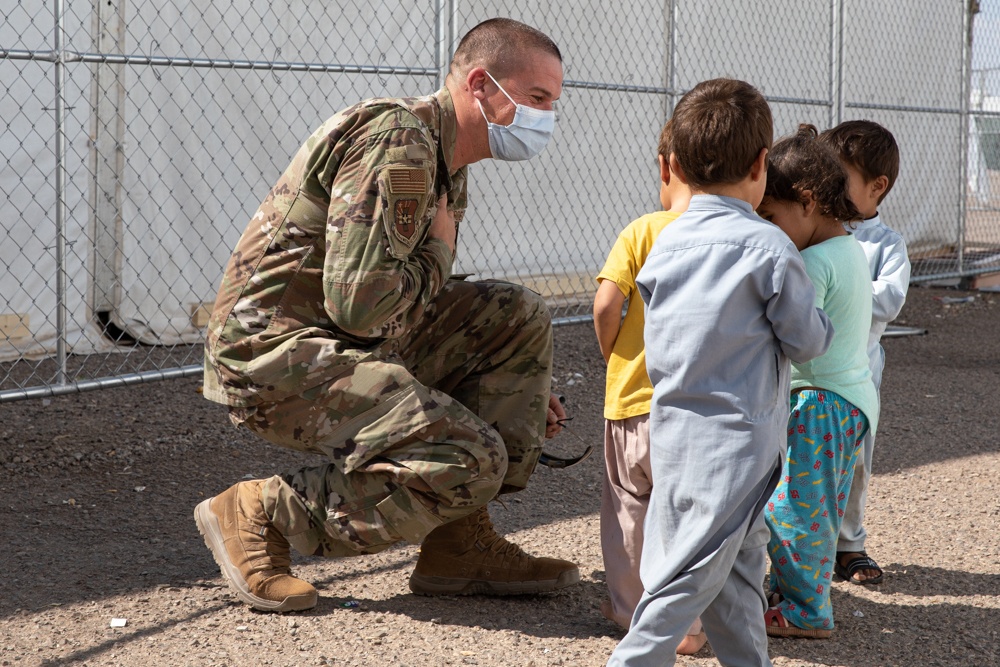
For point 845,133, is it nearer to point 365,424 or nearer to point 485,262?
point 365,424

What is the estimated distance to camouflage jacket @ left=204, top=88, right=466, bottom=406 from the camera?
253 centimetres

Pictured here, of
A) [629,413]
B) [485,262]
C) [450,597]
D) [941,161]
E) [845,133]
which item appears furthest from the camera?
[941,161]

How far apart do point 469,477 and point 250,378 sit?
0.60 m

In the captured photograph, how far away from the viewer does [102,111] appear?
588 cm

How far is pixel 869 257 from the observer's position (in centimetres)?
313

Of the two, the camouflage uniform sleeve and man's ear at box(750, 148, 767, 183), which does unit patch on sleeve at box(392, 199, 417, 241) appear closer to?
the camouflage uniform sleeve

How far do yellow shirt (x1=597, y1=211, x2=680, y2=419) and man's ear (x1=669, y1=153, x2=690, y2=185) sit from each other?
0.24 m

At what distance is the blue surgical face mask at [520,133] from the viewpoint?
9.59 ft

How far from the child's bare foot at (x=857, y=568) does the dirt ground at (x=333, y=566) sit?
0.14 feet

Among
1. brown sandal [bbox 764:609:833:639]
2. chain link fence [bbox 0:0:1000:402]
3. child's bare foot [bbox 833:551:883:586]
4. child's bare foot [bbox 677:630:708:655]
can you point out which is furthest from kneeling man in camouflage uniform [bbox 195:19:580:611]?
chain link fence [bbox 0:0:1000:402]

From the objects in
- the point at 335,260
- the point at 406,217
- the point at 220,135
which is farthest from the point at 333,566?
the point at 220,135

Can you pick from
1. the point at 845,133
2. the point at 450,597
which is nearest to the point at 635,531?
the point at 450,597

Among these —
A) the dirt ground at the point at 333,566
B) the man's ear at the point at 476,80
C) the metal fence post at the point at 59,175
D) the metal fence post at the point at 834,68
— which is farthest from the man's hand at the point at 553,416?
the metal fence post at the point at 834,68

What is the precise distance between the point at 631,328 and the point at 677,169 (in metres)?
0.46
